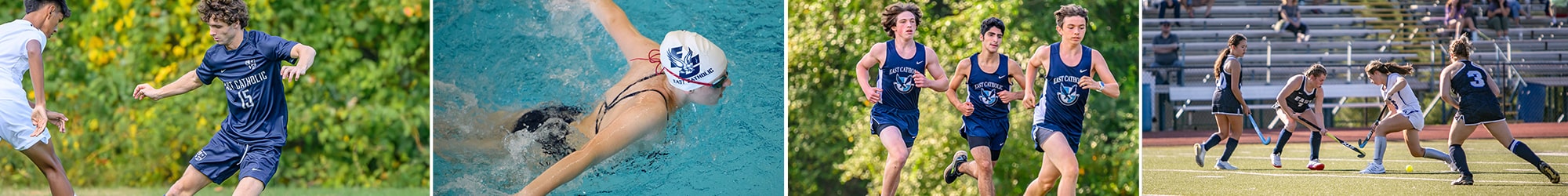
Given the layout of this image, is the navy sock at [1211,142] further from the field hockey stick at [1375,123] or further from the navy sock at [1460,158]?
the navy sock at [1460,158]

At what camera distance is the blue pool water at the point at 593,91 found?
26.5 ft

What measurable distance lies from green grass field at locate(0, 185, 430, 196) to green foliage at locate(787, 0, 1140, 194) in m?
2.95

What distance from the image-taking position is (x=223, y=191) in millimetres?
10086

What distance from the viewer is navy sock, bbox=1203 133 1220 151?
8.48 m

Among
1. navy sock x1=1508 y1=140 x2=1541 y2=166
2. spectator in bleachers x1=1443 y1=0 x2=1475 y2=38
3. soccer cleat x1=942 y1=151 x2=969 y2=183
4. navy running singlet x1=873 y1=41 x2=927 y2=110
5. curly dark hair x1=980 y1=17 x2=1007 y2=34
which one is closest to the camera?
curly dark hair x1=980 y1=17 x2=1007 y2=34

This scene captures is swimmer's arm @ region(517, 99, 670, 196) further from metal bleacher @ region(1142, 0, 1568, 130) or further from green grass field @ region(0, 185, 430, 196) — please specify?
metal bleacher @ region(1142, 0, 1568, 130)

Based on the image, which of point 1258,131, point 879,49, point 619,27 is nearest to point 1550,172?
point 1258,131

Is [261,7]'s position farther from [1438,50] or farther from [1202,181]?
[1438,50]

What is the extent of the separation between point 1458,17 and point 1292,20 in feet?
2.68

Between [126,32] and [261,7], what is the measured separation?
0.90 metres

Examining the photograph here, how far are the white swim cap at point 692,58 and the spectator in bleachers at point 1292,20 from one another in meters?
2.96

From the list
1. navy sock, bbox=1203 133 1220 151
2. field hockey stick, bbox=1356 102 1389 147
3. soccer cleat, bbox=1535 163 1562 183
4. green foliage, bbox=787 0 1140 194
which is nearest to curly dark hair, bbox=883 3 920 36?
green foliage, bbox=787 0 1140 194

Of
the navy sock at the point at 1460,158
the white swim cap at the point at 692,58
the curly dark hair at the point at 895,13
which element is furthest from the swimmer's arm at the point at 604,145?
the navy sock at the point at 1460,158

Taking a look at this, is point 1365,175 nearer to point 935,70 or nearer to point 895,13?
point 935,70
